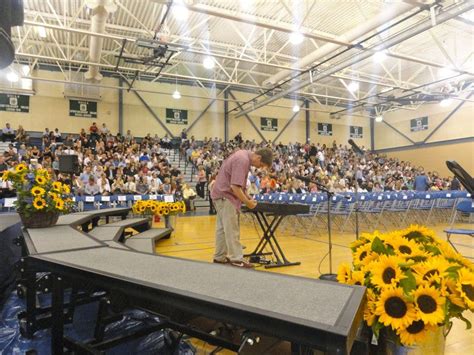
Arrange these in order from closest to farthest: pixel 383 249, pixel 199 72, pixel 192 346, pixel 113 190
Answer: pixel 383 249 → pixel 192 346 → pixel 113 190 → pixel 199 72

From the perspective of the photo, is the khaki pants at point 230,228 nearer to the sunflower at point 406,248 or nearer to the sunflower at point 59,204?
the sunflower at point 59,204

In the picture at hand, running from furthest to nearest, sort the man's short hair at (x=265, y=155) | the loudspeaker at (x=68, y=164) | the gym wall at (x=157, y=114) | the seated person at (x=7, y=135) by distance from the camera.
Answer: the gym wall at (x=157, y=114) → the seated person at (x=7, y=135) → the loudspeaker at (x=68, y=164) → the man's short hair at (x=265, y=155)

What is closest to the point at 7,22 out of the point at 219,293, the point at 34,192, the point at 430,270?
the point at 34,192

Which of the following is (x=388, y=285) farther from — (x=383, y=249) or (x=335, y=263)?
(x=335, y=263)

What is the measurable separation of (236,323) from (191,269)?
539 mm

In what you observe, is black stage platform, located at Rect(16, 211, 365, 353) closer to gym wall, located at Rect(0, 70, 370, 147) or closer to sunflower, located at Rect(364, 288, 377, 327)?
sunflower, located at Rect(364, 288, 377, 327)

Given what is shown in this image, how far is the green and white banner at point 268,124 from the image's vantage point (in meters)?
20.3

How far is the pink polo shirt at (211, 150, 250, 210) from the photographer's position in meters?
3.36

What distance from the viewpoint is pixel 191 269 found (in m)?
1.46

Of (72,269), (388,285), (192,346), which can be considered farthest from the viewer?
(192,346)

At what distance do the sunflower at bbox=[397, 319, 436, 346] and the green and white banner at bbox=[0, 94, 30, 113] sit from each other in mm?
17497

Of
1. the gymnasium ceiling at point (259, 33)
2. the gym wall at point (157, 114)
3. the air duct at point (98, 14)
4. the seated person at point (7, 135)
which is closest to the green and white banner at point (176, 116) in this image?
the gym wall at point (157, 114)

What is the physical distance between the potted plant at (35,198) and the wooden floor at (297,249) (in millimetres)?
1743

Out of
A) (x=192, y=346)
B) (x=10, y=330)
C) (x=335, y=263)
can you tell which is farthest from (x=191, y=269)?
(x=335, y=263)
